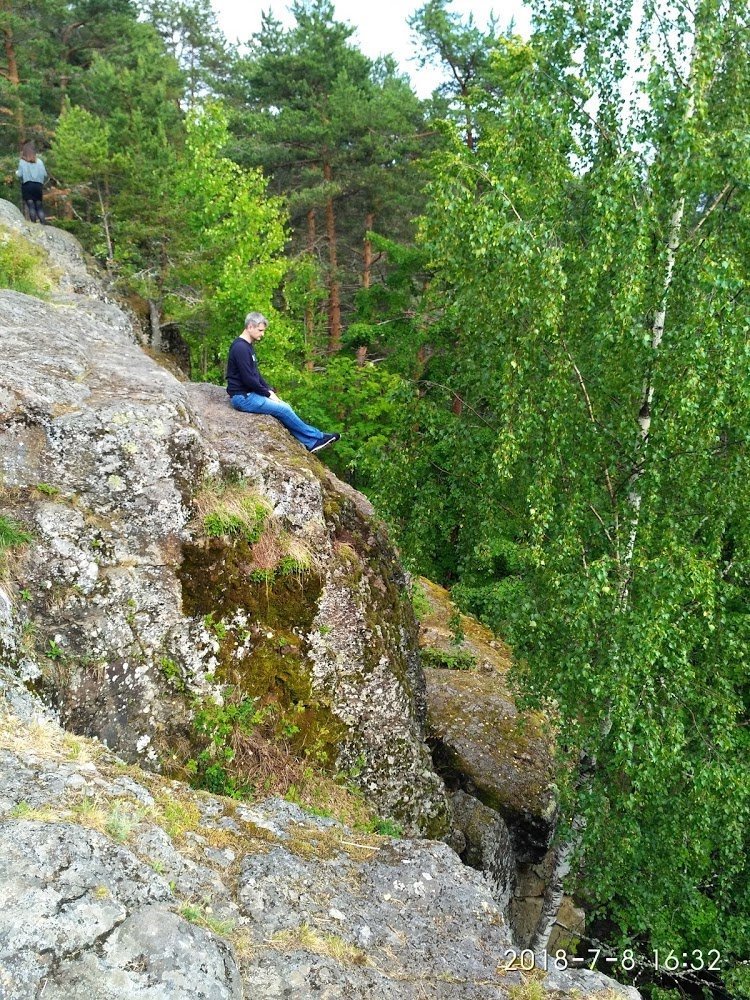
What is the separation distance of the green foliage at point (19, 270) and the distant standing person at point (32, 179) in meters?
2.71

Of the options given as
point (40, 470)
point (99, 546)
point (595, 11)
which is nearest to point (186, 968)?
point (99, 546)

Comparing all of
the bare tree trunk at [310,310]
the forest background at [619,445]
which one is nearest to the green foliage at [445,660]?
the forest background at [619,445]

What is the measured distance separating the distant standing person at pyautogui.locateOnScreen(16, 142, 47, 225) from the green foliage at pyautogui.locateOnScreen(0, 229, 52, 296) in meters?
2.71

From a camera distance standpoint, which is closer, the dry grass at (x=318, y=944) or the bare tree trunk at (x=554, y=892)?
the dry grass at (x=318, y=944)

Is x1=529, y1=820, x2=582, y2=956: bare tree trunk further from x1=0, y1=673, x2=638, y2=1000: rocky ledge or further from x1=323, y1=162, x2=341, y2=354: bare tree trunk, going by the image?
x1=323, y1=162, x2=341, y2=354: bare tree trunk

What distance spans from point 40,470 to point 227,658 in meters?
2.71

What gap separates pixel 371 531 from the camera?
9.42m

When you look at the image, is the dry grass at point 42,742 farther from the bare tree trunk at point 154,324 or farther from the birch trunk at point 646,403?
the bare tree trunk at point 154,324

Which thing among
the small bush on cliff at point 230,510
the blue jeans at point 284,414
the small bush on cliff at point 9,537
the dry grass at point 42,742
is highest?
the blue jeans at point 284,414

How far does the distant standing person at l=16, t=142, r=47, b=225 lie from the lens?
17.8 metres

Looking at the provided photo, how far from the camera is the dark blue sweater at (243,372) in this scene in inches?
365

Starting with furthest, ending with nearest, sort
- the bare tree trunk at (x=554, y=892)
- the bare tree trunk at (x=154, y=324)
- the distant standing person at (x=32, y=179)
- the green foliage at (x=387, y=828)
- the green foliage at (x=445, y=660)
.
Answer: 1. the bare tree trunk at (x=154, y=324)
2. the distant standing person at (x=32, y=179)
3. the green foliage at (x=445, y=660)
4. the bare tree trunk at (x=554, y=892)
5. the green foliage at (x=387, y=828)

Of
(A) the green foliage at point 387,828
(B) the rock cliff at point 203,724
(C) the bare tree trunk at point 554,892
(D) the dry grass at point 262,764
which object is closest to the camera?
(B) the rock cliff at point 203,724

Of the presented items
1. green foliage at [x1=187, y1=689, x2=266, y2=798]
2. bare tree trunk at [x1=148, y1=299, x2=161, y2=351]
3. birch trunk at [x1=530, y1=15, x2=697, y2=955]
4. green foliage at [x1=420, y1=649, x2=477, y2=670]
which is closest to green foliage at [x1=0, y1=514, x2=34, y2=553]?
green foliage at [x1=187, y1=689, x2=266, y2=798]
